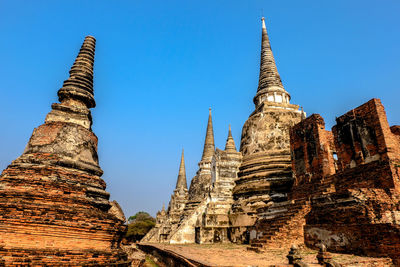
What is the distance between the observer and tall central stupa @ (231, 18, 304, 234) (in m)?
13.6

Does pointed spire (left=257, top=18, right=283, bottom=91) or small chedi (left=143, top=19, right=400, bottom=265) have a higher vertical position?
pointed spire (left=257, top=18, right=283, bottom=91)

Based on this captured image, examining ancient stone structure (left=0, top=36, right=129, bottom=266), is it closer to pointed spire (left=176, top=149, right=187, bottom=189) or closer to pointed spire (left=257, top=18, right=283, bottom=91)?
pointed spire (left=257, top=18, right=283, bottom=91)

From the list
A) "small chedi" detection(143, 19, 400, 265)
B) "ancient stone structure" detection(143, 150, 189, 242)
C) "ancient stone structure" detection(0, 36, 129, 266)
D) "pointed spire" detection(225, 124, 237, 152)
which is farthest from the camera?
"ancient stone structure" detection(143, 150, 189, 242)

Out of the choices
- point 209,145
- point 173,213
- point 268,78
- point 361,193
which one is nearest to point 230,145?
point 268,78

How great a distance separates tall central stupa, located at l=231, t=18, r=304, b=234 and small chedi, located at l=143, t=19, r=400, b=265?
5 cm

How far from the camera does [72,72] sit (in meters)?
10.5

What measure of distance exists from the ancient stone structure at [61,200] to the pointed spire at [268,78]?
1292 centimetres

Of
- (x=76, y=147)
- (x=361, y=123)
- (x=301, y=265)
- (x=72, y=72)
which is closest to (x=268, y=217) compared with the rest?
(x=361, y=123)

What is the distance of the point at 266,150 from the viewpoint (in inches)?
Result: 636

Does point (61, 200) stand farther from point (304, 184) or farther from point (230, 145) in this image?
point (230, 145)

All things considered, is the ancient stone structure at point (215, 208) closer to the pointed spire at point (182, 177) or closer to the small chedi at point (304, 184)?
the small chedi at point (304, 184)

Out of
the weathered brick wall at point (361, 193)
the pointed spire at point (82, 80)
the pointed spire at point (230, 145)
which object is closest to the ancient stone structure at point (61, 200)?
the pointed spire at point (82, 80)

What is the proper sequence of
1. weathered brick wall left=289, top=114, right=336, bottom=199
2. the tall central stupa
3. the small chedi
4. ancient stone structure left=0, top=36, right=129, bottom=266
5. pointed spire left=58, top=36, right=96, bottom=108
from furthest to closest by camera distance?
the tall central stupa → weathered brick wall left=289, top=114, right=336, bottom=199 → pointed spire left=58, top=36, right=96, bottom=108 → the small chedi → ancient stone structure left=0, top=36, right=129, bottom=266

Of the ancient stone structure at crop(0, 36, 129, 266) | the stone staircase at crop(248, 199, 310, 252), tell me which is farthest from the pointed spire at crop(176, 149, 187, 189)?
the ancient stone structure at crop(0, 36, 129, 266)
